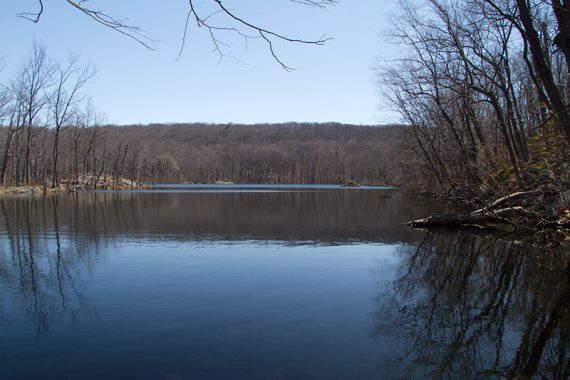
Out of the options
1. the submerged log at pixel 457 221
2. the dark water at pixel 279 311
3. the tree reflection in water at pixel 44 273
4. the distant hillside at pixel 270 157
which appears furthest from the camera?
the distant hillside at pixel 270 157

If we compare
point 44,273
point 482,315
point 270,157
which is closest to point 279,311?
point 482,315

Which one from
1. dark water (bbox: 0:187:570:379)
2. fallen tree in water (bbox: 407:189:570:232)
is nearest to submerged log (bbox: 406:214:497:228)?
fallen tree in water (bbox: 407:189:570:232)

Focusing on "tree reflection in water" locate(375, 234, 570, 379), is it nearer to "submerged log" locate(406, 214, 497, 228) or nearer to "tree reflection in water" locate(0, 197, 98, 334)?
"tree reflection in water" locate(0, 197, 98, 334)

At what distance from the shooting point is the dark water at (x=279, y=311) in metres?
4.77

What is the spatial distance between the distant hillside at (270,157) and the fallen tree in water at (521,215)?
373 ft

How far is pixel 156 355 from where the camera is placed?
4.92 m

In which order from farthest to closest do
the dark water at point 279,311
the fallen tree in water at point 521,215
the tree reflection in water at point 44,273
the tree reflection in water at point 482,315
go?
the fallen tree in water at point 521,215
the tree reflection in water at point 44,273
the tree reflection in water at point 482,315
the dark water at point 279,311

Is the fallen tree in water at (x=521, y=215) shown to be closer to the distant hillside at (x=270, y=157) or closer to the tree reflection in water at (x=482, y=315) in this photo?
the tree reflection in water at (x=482, y=315)

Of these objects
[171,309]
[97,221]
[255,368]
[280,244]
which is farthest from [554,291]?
[97,221]

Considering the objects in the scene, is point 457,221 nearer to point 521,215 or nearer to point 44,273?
point 521,215

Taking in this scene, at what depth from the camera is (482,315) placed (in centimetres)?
656

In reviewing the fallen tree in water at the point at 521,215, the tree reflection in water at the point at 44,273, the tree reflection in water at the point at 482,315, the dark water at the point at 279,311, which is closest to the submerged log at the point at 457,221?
the fallen tree in water at the point at 521,215

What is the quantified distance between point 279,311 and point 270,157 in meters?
168

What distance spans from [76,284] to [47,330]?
245 cm
